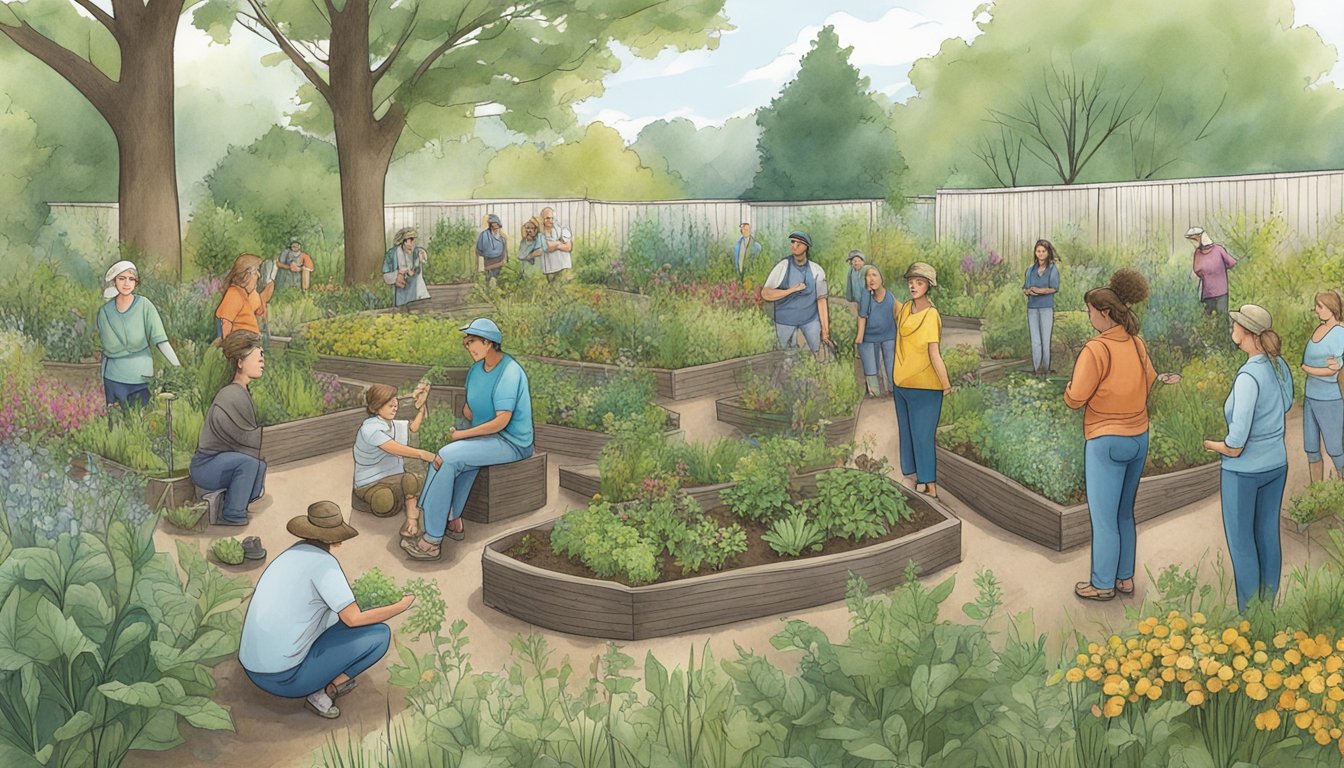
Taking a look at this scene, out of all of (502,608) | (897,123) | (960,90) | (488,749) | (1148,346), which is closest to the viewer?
(488,749)

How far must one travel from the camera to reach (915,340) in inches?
305

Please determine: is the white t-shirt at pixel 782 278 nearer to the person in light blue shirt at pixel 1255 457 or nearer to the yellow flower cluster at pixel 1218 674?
the person in light blue shirt at pixel 1255 457

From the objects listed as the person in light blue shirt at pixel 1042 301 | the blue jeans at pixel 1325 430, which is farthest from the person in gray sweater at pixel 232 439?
the blue jeans at pixel 1325 430

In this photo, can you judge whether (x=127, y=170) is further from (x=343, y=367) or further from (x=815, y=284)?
(x=815, y=284)

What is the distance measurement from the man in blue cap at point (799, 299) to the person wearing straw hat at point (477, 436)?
7.98 feet

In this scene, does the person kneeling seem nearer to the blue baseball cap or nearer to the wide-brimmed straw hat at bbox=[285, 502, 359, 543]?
the blue baseball cap

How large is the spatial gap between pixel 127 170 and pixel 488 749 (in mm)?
5131

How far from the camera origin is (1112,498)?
22.3ft

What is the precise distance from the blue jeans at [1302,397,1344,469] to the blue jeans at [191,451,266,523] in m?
6.42

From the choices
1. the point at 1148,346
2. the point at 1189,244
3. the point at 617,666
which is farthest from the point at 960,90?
the point at 617,666

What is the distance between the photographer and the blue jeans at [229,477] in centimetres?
722

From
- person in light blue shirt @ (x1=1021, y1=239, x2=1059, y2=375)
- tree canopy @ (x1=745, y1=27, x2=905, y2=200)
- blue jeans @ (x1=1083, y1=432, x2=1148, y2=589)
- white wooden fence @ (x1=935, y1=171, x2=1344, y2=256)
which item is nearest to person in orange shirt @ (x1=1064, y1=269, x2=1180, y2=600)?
blue jeans @ (x1=1083, y1=432, x2=1148, y2=589)

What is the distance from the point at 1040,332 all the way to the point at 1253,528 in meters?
2.82

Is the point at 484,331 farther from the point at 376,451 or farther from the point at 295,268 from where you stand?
the point at 295,268
